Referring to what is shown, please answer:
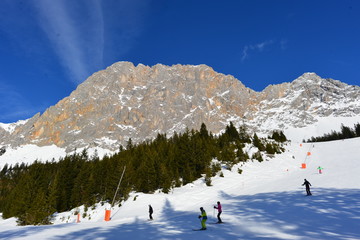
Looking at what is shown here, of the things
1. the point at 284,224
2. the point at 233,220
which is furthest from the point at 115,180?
the point at 284,224

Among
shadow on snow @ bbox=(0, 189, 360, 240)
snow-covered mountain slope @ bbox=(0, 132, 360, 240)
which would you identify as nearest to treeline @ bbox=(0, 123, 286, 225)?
snow-covered mountain slope @ bbox=(0, 132, 360, 240)

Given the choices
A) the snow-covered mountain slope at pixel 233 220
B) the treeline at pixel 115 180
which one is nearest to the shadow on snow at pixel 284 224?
the snow-covered mountain slope at pixel 233 220

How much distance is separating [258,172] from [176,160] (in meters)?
15.3

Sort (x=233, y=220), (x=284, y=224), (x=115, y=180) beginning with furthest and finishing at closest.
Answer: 1. (x=115, y=180)
2. (x=233, y=220)
3. (x=284, y=224)

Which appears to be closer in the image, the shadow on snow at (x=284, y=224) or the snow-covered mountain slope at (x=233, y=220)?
the shadow on snow at (x=284, y=224)

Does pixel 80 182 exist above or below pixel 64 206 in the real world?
above

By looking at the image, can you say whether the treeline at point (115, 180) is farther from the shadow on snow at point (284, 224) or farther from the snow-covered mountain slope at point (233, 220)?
the shadow on snow at point (284, 224)

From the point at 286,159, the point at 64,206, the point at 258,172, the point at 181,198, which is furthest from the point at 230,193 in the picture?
the point at 64,206

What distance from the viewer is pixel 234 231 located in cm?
1187

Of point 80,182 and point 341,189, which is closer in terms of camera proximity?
point 341,189

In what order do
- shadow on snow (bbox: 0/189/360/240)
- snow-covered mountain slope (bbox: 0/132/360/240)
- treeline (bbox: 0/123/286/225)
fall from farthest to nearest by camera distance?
treeline (bbox: 0/123/286/225) < snow-covered mountain slope (bbox: 0/132/360/240) < shadow on snow (bbox: 0/189/360/240)

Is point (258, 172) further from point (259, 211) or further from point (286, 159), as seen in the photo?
point (259, 211)

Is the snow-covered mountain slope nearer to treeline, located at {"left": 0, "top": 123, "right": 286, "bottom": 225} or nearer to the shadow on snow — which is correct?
the shadow on snow

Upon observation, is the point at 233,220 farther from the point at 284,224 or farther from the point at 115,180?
the point at 115,180
